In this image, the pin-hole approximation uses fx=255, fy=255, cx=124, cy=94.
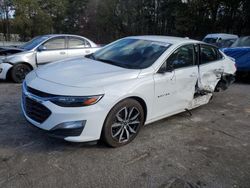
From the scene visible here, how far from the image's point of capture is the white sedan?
3.02m

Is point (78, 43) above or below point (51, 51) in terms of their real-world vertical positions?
above

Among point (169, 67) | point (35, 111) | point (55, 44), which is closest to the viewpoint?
point (35, 111)

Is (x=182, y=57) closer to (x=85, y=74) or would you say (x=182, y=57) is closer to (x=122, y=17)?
(x=85, y=74)

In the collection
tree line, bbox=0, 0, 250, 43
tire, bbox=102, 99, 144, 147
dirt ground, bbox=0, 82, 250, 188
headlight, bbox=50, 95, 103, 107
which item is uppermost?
tree line, bbox=0, 0, 250, 43

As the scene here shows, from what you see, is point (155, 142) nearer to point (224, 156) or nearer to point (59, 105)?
point (224, 156)

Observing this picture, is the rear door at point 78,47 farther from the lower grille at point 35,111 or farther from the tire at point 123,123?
the tire at point 123,123

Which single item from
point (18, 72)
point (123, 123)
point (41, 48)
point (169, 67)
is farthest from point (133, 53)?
point (18, 72)

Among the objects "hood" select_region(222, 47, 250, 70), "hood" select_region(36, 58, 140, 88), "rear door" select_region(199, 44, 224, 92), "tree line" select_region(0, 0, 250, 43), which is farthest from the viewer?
"tree line" select_region(0, 0, 250, 43)

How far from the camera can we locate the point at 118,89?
3.24 m

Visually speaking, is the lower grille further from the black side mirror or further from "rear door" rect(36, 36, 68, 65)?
"rear door" rect(36, 36, 68, 65)

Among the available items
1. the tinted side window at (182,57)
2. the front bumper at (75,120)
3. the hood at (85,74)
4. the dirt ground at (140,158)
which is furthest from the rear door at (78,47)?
the front bumper at (75,120)

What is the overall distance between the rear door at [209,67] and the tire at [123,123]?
1660mm

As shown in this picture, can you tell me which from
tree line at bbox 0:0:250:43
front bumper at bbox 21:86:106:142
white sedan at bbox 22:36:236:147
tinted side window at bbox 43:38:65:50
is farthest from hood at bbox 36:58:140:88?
tree line at bbox 0:0:250:43

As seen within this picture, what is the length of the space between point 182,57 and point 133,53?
0.84 m
